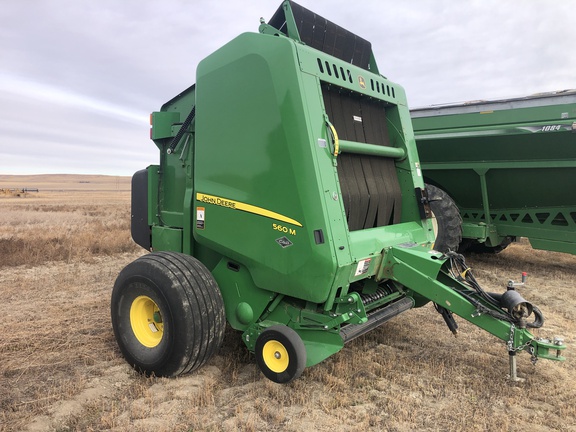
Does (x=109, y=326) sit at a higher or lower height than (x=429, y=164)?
lower

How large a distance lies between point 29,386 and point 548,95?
7.21 meters

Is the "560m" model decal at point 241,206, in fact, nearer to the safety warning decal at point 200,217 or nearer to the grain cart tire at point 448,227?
the safety warning decal at point 200,217

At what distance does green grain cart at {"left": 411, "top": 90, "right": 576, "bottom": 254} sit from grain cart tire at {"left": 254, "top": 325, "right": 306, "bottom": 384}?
4014mm

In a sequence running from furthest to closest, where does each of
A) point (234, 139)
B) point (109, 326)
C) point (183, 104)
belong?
point (109, 326), point (183, 104), point (234, 139)

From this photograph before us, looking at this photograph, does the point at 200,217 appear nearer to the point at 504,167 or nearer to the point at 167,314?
the point at 167,314

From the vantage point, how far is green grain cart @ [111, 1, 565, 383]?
2.80m

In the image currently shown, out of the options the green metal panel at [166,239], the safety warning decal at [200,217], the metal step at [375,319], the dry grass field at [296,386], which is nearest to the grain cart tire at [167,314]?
the dry grass field at [296,386]

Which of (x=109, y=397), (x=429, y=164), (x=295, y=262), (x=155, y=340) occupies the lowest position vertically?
(x=109, y=397)

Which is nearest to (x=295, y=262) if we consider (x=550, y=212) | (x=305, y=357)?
(x=305, y=357)

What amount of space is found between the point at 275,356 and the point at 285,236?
0.81 metres

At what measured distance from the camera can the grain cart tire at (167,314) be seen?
9.59 ft

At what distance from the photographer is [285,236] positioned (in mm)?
2879

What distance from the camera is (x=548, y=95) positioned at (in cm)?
620

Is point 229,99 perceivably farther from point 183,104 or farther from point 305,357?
point 305,357
